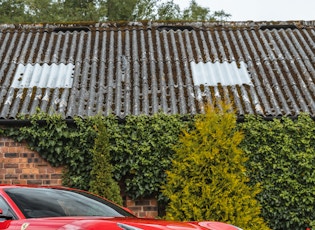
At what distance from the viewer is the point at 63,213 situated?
580cm

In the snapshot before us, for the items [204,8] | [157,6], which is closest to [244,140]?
[157,6]

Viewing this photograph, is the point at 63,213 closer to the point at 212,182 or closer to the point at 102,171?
the point at 212,182

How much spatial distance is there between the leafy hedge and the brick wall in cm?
19

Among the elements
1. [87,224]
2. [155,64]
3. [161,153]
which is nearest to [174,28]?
[155,64]

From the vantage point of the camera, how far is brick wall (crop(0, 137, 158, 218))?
11914 millimetres

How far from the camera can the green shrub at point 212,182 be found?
995 cm

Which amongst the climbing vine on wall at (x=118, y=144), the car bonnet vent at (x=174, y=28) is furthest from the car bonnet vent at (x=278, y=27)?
the climbing vine on wall at (x=118, y=144)

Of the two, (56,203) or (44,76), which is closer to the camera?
(56,203)

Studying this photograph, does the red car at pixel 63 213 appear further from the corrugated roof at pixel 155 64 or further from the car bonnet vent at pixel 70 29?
the car bonnet vent at pixel 70 29

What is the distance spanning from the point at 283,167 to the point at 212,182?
7.86 feet

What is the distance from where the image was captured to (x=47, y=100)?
40.6 ft

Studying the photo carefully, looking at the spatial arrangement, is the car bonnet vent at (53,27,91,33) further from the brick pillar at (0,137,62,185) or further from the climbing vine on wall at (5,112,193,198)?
the brick pillar at (0,137,62,185)

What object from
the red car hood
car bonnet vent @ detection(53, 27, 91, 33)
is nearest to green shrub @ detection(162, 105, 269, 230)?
the red car hood

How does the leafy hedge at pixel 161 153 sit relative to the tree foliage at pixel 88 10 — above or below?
below
